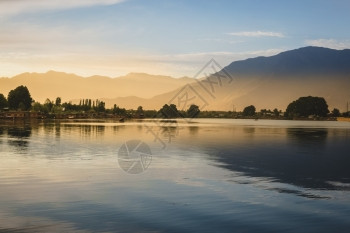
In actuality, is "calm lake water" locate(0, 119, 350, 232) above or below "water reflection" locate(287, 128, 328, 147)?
above

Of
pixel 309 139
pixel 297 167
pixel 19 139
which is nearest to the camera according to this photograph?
pixel 297 167

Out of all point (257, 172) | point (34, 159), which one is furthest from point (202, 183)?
point (34, 159)

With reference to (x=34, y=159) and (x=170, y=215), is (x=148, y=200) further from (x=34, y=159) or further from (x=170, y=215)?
(x=34, y=159)

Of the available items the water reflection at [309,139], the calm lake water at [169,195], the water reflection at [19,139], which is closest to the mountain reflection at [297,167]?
the calm lake water at [169,195]

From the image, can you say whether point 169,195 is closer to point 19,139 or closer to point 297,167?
point 297,167

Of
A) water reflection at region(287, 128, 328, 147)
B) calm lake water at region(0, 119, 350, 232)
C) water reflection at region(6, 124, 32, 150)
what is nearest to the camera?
calm lake water at region(0, 119, 350, 232)

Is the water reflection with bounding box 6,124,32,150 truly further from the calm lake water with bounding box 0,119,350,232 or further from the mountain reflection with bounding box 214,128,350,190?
the mountain reflection with bounding box 214,128,350,190

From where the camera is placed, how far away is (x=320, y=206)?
68.1ft

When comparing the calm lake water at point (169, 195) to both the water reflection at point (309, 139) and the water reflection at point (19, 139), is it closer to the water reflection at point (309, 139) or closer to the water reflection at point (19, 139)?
the water reflection at point (19, 139)

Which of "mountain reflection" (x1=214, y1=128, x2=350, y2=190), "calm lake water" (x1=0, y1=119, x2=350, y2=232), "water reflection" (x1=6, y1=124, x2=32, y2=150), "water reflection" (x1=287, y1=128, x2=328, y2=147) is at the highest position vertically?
"water reflection" (x1=6, y1=124, x2=32, y2=150)

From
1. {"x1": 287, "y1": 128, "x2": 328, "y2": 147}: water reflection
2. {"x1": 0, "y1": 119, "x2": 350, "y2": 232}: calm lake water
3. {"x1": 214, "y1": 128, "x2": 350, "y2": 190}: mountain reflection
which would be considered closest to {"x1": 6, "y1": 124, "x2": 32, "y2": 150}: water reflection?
{"x1": 0, "y1": 119, "x2": 350, "y2": 232}: calm lake water

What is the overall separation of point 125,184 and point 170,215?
8.41m

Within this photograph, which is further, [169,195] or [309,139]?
[309,139]

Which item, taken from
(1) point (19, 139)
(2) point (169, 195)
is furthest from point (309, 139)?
(2) point (169, 195)
